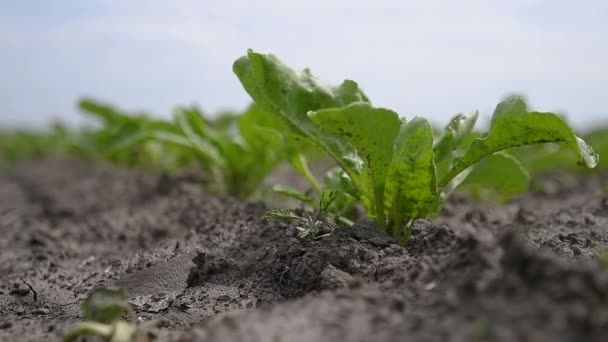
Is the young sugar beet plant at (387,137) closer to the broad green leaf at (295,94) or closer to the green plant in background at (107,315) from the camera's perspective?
the broad green leaf at (295,94)

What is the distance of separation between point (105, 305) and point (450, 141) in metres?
1.43

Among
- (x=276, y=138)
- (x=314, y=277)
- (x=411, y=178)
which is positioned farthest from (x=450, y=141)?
(x=276, y=138)

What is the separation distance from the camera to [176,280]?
213cm

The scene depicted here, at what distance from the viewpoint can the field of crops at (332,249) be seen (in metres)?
1.28

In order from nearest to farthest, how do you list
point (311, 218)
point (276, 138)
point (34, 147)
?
point (311, 218), point (276, 138), point (34, 147)

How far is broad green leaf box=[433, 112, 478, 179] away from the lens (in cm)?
241

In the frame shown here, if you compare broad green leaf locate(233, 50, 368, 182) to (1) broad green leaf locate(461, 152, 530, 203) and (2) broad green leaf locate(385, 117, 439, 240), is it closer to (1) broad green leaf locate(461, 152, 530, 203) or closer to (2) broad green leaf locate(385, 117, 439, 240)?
(2) broad green leaf locate(385, 117, 439, 240)

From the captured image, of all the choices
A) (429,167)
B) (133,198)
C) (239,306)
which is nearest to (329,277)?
(239,306)

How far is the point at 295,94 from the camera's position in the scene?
7.57 ft

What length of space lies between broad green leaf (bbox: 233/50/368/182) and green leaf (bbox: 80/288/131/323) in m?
0.97

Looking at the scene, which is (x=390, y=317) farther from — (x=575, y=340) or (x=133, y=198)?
(x=133, y=198)

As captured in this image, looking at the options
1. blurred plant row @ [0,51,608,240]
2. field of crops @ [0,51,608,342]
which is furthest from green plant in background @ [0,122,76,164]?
blurred plant row @ [0,51,608,240]

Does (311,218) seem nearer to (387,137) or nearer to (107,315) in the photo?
(387,137)

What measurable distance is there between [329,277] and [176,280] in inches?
24.5
